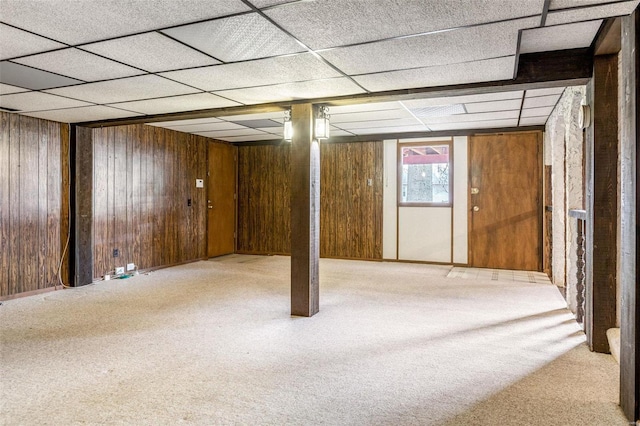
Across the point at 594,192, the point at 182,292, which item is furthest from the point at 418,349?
the point at 182,292

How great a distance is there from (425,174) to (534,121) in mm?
1947

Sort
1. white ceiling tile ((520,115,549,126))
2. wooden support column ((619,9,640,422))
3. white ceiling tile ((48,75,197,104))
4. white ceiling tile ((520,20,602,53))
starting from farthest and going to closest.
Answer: white ceiling tile ((520,115,549,126)) → white ceiling tile ((48,75,197,104)) → white ceiling tile ((520,20,602,53)) → wooden support column ((619,9,640,422))

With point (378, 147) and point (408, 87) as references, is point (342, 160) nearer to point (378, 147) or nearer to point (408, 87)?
point (378, 147)

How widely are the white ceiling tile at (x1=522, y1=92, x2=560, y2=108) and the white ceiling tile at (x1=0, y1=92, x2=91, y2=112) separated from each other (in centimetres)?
491

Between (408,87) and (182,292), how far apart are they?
11.6 feet

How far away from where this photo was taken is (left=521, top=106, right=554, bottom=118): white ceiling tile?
17.5 feet

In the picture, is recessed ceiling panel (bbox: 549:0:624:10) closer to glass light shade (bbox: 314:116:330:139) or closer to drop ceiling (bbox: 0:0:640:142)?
drop ceiling (bbox: 0:0:640:142)

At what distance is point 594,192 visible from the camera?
314 cm

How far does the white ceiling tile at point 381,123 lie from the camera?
6074 mm

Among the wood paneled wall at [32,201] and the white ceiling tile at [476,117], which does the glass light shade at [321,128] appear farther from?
the wood paneled wall at [32,201]

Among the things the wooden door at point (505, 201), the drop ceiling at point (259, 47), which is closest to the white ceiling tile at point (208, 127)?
the drop ceiling at point (259, 47)

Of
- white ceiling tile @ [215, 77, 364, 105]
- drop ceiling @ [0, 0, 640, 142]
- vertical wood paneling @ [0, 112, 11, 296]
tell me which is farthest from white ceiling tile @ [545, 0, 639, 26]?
vertical wood paneling @ [0, 112, 11, 296]

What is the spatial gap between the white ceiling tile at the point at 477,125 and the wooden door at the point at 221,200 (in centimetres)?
407

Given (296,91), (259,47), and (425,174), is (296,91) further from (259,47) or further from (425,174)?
(425,174)
